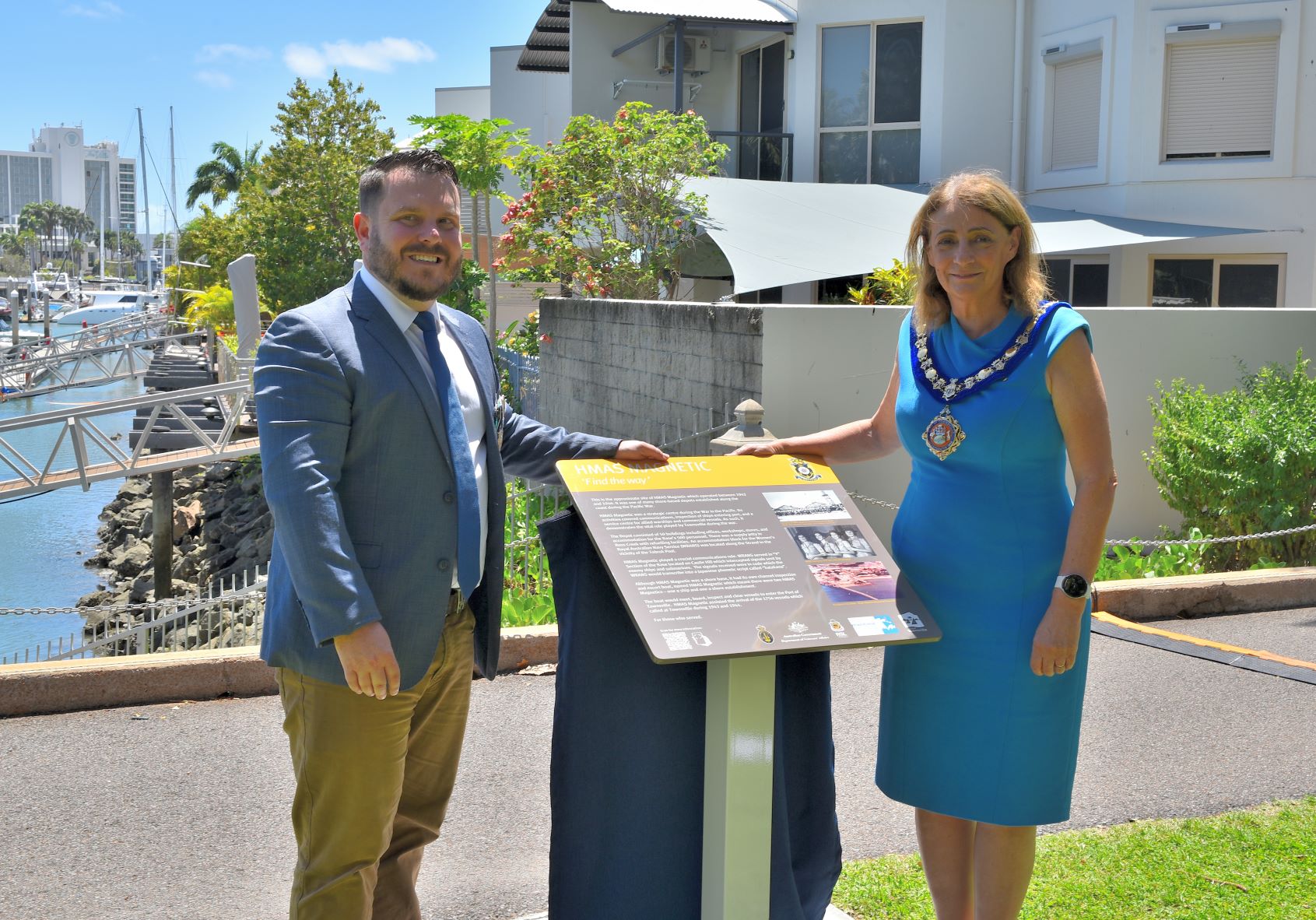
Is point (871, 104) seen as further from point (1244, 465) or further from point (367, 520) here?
point (367, 520)

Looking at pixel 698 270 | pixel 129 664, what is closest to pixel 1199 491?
pixel 129 664

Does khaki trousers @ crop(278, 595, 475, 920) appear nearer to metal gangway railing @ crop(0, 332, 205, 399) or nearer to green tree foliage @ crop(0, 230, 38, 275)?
metal gangway railing @ crop(0, 332, 205, 399)

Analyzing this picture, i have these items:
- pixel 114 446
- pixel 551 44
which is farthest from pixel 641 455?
pixel 551 44

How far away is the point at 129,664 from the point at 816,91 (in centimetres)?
1533

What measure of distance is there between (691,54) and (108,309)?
90227 millimetres

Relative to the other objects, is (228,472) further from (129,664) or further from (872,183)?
(129,664)

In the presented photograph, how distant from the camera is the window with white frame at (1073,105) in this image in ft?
55.0

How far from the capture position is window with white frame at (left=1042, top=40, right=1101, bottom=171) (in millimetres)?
16766

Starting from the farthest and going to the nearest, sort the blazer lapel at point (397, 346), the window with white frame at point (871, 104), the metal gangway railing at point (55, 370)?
the metal gangway railing at point (55, 370) < the window with white frame at point (871, 104) < the blazer lapel at point (397, 346)

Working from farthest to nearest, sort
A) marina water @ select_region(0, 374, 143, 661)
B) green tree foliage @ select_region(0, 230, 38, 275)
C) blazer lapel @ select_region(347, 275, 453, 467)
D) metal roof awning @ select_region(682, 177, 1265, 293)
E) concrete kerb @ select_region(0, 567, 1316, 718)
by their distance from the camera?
green tree foliage @ select_region(0, 230, 38, 275) < marina water @ select_region(0, 374, 143, 661) < metal roof awning @ select_region(682, 177, 1265, 293) < concrete kerb @ select_region(0, 567, 1316, 718) < blazer lapel @ select_region(347, 275, 453, 467)

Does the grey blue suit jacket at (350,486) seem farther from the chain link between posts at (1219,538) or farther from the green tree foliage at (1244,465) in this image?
the green tree foliage at (1244,465)

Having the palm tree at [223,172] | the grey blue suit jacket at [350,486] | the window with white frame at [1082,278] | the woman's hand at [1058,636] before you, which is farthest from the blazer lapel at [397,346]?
the palm tree at [223,172]

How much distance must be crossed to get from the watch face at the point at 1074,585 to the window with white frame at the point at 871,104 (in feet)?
52.6

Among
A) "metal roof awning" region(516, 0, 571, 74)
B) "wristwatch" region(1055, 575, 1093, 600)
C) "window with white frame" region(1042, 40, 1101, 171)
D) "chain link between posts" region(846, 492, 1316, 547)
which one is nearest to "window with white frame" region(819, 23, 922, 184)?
"window with white frame" region(1042, 40, 1101, 171)
